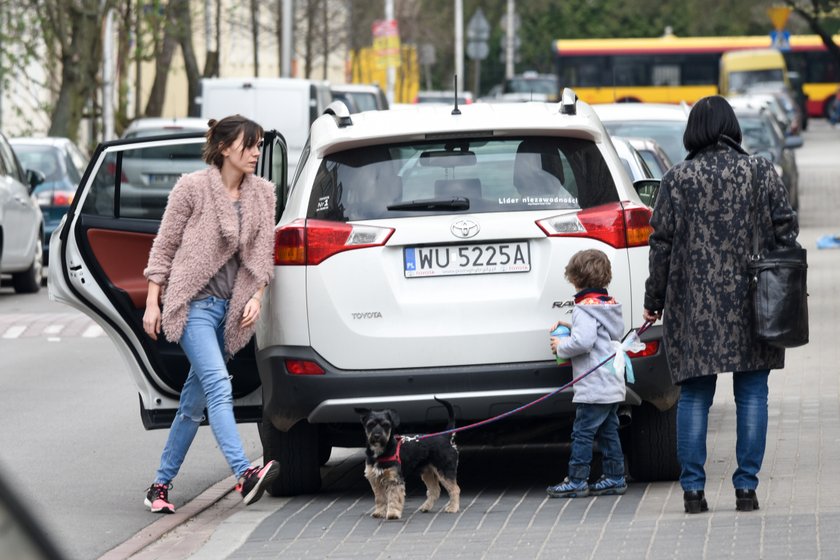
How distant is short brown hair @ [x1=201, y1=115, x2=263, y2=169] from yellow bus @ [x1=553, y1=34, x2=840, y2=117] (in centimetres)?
6054

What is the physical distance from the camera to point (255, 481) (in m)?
6.86

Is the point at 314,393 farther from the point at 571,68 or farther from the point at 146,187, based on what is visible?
the point at 571,68

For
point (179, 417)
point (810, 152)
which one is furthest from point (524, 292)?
point (810, 152)

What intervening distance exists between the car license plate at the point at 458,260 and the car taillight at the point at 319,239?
0.48 feet

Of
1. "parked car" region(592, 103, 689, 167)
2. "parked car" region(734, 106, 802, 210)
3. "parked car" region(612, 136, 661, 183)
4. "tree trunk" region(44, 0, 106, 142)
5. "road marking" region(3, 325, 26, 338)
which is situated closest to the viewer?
"parked car" region(612, 136, 661, 183)

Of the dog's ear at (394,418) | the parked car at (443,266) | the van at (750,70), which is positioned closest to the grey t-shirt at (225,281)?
the parked car at (443,266)

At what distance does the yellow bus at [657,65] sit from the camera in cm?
6937

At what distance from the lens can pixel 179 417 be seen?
24.4ft

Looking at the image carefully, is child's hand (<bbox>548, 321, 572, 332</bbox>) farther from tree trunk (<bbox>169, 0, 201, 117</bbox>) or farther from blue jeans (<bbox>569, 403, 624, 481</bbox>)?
tree trunk (<bbox>169, 0, 201, 117</bbox>)

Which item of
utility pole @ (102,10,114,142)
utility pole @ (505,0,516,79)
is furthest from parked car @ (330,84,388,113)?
utility pole @ (505,0,516,79)

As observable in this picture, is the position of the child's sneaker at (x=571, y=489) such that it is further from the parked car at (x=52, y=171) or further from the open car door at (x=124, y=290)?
the parked car at (x=52, y=171)

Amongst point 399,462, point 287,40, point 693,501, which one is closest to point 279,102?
point 287,40

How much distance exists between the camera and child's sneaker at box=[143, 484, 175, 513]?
7434mm

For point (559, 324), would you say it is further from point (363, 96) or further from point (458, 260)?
point (363, 96)
